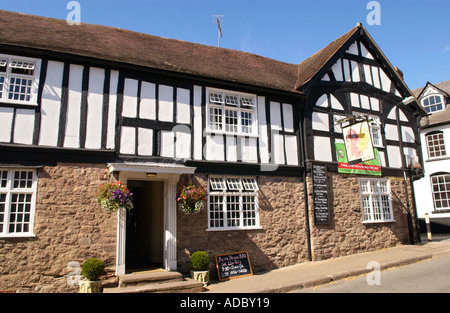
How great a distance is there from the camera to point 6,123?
8.04 metres

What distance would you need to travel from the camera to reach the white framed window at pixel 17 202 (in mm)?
7785

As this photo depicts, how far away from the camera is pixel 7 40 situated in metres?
8.32

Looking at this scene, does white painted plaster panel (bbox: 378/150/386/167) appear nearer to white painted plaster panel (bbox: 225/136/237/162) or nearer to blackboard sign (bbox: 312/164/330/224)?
blackboard sign (bbox: 312/164/330/224)

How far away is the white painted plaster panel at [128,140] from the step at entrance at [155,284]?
321cm

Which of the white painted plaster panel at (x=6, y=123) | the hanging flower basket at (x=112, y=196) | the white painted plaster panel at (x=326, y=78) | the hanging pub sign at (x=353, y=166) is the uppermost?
the white painted plaster panel at (x=326, y=78)

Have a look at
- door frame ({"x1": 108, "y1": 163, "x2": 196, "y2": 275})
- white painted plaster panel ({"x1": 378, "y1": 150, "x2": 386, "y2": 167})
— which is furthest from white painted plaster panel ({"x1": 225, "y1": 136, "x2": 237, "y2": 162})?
white painted plaster panel ({"x1": 378, "y1": 150, "x2": 386, "y2": 167})

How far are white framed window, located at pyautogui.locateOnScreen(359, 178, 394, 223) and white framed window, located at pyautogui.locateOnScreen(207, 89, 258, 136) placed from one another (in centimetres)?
509

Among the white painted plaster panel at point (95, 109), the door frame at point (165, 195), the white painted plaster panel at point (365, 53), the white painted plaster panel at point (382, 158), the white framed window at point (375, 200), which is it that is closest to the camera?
the door frame at point (165, 195)

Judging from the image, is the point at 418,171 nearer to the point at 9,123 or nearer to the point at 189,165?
the point at 189,165

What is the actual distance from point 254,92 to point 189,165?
137 inches

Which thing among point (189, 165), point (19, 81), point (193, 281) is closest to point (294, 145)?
point (189, 165)

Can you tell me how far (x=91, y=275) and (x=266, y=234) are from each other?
5163 mm

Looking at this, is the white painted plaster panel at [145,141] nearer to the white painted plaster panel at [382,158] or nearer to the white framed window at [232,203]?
the white framed window at [232,203]

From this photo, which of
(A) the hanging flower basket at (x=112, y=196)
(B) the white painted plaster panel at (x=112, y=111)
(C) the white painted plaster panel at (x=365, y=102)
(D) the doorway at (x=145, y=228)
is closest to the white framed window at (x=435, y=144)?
(C) the white painted plaster panel at (x=365, y=102)
